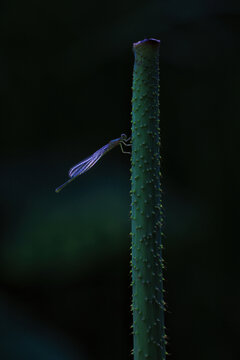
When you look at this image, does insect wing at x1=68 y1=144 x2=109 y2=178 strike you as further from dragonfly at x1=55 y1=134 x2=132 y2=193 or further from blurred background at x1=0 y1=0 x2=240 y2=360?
blurred background at x1=0 y1=0 x2=240 y2=360

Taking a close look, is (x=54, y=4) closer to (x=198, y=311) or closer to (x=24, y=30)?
(x=24, y=30)

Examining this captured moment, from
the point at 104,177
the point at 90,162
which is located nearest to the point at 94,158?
the point at 90,162

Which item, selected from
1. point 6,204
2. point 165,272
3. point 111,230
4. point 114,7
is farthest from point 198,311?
point 114,7

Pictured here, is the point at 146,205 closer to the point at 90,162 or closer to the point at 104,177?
the point at 90,162

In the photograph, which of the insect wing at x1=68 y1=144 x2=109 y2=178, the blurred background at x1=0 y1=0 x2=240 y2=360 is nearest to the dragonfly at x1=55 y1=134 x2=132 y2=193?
the insect wing at x1=68 y1=144 x2=109 y2=178

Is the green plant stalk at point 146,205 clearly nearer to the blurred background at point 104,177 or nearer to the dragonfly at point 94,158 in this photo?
the dragonfly at point 94,158

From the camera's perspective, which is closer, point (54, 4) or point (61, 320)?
point (61, 320)
